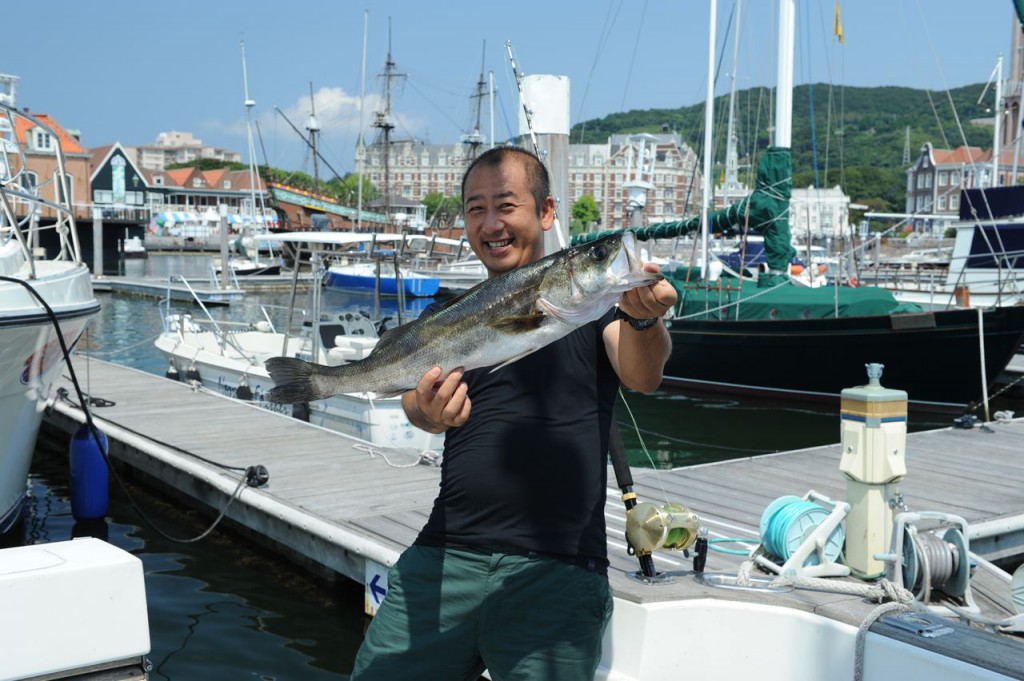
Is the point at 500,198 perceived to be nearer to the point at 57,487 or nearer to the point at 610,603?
the point at 610,603

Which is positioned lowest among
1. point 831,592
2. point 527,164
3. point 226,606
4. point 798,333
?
point 226,606

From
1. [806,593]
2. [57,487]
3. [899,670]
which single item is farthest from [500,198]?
[57,487]

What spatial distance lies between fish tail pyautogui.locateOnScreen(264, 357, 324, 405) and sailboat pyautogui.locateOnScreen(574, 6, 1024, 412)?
50.3ft

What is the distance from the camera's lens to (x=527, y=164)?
2.83 m

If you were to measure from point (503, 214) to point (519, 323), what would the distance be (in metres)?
0.47

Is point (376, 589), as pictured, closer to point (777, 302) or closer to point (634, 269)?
point (634, 269)

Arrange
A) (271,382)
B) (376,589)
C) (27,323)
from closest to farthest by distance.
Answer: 1. (376,589)
2. (27,323)
3. (271,382)

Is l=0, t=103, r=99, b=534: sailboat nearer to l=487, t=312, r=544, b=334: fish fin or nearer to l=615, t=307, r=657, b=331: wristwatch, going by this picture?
l=487, t=312, r=544, b=334: fish fin

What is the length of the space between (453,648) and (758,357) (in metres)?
17.6

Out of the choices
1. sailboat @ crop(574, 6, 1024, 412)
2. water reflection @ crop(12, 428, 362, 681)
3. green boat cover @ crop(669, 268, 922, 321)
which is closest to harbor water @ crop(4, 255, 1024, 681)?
water reflection @ crop(12, 428, 362, 681)

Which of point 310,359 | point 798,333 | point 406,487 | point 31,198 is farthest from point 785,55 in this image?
point 31,198

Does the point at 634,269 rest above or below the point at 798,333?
above

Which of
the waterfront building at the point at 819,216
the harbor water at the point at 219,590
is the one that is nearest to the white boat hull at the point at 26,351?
the harbor water at the point at 219,590

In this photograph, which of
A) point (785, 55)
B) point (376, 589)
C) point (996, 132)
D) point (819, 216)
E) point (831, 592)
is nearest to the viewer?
point (831, 592)
